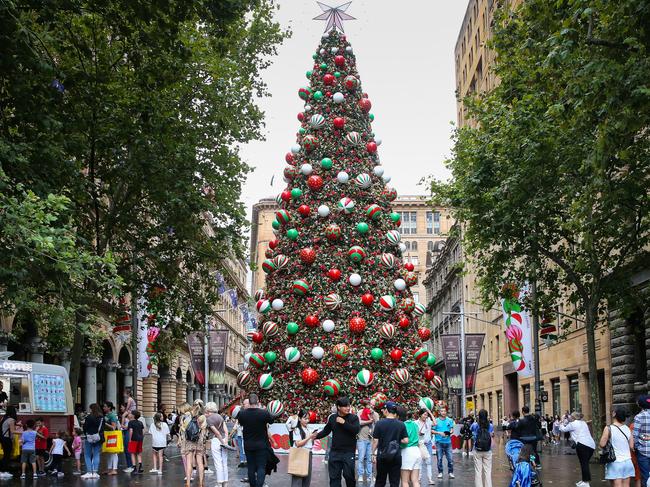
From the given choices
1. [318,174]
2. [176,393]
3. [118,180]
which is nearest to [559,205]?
[318,174]

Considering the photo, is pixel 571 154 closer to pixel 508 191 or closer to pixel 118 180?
pixel 508 191

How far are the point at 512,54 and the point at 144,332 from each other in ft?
65.6

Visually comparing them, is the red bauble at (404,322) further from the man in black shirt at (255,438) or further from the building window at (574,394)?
the building window at (574,394)

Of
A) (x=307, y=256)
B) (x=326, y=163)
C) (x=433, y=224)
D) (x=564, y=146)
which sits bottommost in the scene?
(x=307, y=256)

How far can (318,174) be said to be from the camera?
26656 millimetres

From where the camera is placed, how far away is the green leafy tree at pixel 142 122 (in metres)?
15.5

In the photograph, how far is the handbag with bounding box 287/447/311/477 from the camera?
12.9 m

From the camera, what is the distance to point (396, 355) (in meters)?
24.7

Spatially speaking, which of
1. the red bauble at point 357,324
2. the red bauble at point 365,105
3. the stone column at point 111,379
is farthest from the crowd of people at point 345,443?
the stone column at point 111,379

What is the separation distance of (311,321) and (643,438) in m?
12.6

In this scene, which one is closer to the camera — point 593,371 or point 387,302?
point 387,302

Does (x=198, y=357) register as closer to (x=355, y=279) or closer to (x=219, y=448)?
(x=355, y=279)

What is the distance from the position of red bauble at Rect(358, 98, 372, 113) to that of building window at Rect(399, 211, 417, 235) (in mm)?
105804

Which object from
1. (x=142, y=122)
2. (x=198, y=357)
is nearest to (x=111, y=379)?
(x=198, y=357)
